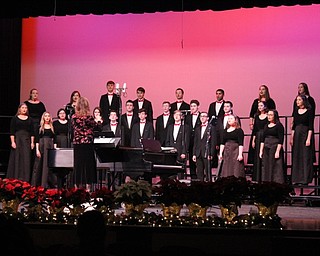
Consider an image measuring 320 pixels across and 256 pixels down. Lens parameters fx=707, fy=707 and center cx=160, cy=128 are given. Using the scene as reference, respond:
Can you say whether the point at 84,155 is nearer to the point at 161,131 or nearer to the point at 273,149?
the point at 273,149

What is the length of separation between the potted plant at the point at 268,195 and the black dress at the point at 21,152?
598 centimetres

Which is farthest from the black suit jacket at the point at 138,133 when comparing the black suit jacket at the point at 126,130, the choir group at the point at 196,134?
the black suit jacket at the point at 126,130

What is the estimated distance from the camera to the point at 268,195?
6.00m

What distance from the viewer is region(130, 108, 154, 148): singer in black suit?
457 inches

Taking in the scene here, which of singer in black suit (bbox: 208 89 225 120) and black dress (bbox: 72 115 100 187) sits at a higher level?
singer in black suit (bbox: 208 89 225 120)

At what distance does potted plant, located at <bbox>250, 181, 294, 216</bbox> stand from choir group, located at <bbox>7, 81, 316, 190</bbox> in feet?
12.8

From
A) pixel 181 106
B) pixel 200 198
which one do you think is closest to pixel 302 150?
pixel 181 106

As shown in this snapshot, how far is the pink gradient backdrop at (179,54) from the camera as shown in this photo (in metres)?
13.0

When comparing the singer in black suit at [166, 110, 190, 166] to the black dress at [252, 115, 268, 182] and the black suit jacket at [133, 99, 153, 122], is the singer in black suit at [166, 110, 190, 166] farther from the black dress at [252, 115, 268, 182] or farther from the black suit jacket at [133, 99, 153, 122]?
the black dress at [252, 115, 268, 182]

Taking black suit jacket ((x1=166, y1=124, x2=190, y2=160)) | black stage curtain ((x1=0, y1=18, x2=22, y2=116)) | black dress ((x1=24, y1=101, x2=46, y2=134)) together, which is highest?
black stage curtain ((x1=0, y1=18, x2=22, y2=116))

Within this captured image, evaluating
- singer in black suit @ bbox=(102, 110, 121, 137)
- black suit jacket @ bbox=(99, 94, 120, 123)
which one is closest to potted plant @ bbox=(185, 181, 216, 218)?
singer in black suit @ bbox=(102, 110, 121, 137)

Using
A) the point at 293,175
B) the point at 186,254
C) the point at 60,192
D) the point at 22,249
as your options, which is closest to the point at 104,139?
the point at 60,192

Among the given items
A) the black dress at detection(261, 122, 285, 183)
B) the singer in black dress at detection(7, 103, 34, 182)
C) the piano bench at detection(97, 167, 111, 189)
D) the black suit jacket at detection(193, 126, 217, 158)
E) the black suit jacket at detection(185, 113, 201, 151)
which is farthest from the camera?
the black suit jacket at detection(185, 113, 201, 151)

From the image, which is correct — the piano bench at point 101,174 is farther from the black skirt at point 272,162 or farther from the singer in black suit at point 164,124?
the black skirt at point 272,162
